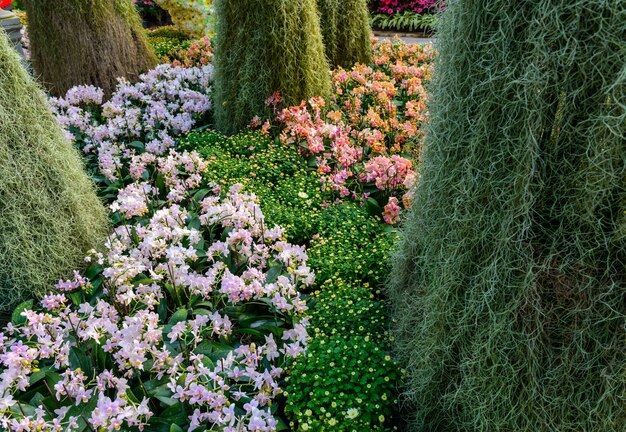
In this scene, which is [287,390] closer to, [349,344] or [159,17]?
[349,344]

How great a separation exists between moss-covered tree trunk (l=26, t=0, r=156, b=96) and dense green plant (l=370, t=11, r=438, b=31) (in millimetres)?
7297

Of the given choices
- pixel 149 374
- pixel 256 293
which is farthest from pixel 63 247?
pixel 256 293

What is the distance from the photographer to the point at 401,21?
36.2 feet

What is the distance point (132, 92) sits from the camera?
4.30 metres

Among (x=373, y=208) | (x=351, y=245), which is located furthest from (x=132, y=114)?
A: (x=351, y=245)

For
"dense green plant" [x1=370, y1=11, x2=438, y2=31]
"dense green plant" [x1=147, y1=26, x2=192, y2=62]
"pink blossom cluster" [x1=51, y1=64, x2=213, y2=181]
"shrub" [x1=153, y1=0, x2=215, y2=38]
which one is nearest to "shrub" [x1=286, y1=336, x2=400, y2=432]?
"pink blossom cluster" [x1=51, y1=64, x2=213, y2=181]

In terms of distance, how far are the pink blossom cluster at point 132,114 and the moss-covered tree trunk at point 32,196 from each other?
3.04 feet

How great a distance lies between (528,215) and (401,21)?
10706mm

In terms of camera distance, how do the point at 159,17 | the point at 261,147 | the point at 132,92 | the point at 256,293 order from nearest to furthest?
the point at 256,293, the point at 261,147, the point at 132,92, the point at 159,17

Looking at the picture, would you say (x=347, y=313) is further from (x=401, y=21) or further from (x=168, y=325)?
(x=401, y=21)

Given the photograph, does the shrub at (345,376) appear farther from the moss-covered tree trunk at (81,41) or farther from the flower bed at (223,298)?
the moss-covered tree trunk at (81,41)

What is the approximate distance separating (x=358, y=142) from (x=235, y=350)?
2.04 meters

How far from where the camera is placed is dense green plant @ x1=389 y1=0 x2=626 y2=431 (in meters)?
1.17

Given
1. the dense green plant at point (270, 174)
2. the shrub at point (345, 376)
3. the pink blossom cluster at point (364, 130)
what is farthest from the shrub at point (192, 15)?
the shrub at point (345, 376)
